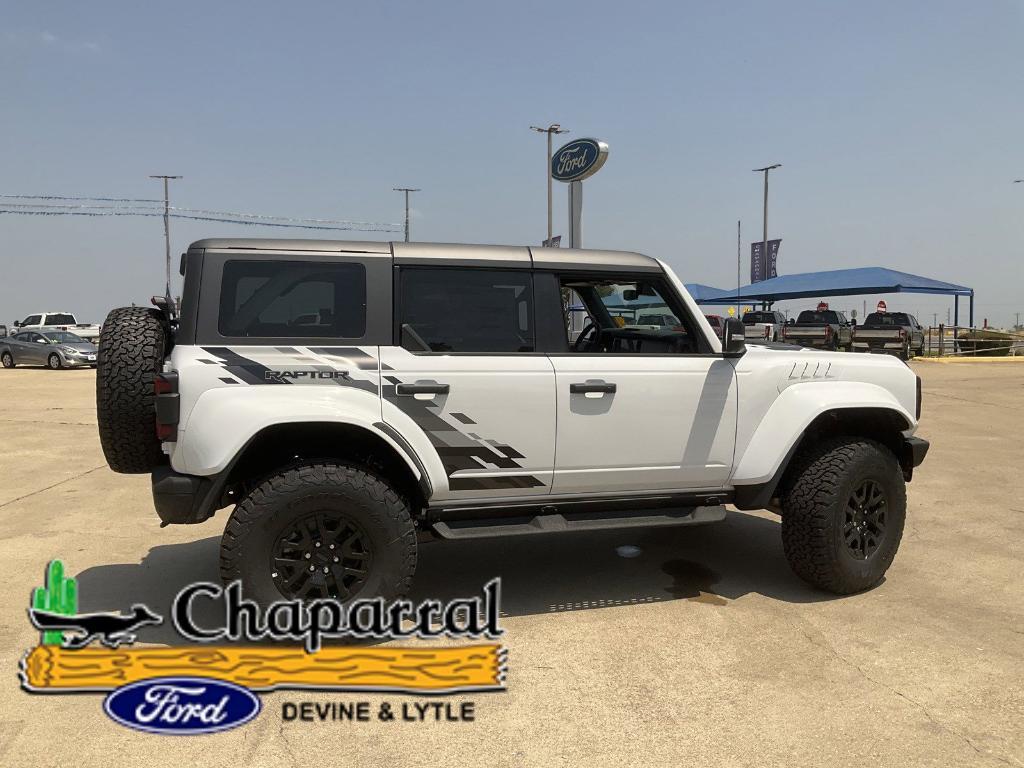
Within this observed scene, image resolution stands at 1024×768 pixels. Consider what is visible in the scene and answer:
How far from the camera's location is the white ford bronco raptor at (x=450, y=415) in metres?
3.41

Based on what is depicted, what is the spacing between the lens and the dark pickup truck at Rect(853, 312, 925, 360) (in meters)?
24.4

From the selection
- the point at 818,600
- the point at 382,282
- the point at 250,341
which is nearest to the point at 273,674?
the point at 250,341

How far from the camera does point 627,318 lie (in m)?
4.79

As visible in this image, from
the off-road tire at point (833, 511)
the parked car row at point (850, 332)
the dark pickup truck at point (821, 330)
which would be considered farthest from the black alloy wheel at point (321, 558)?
the dark pickup truck at point (821, 330)

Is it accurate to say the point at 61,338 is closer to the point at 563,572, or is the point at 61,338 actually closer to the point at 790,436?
the point at 563,572

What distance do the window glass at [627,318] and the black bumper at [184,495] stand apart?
189 centimetres

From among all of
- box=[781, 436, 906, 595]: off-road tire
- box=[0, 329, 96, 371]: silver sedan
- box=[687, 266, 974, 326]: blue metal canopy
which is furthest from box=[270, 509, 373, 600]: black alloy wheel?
box=[687, 266, 974, 326]: blue metal canopy

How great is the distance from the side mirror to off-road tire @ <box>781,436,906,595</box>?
765mm

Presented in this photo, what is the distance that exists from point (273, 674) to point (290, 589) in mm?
398

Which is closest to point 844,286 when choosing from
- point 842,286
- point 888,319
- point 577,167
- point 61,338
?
point 842,286

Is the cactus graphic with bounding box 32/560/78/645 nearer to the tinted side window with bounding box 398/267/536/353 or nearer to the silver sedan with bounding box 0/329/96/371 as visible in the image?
the tinted side window with bounding box 398/267/536/353

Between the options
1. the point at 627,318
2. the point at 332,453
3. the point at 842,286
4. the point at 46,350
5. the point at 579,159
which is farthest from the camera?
the point at 842,286

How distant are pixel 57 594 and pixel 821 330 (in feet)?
80.7

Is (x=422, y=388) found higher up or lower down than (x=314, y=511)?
higher up
